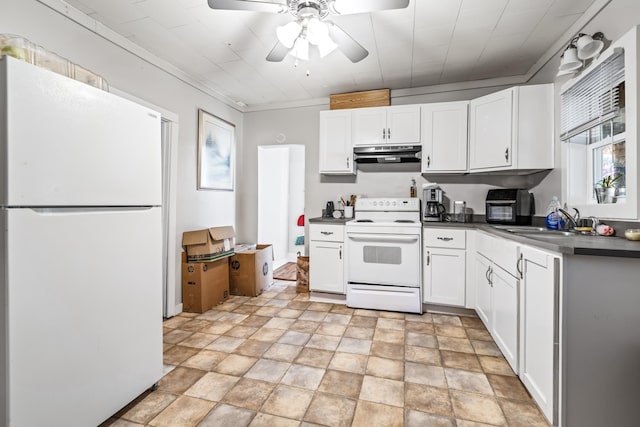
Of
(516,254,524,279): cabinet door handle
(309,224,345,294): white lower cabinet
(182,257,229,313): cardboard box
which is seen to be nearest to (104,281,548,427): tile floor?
(182,257,229,313): cardboard box

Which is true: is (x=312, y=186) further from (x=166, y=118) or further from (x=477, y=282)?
(x=477, y=282)

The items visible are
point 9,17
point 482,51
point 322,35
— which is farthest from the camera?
point 482,51

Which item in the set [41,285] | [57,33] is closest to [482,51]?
[57,33]

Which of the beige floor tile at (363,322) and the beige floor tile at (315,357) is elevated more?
the beige floor tile at (363,322)

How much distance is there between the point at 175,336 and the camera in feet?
8.11

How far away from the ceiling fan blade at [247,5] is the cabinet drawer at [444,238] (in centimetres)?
234

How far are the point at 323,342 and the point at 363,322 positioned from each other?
0.57 metres

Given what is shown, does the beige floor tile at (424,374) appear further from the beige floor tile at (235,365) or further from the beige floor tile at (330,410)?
the beige floor tile at (235,365)

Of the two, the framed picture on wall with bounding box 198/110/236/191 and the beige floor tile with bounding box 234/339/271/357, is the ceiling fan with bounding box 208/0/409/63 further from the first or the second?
the beige floor tile with bounding box 234/339/271/357

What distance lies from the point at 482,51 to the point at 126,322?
344 cm

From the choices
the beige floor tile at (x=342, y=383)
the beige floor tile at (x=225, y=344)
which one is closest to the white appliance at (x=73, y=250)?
the beige floor tile at (x=225, y=344)

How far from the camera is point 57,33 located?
6.36 feet

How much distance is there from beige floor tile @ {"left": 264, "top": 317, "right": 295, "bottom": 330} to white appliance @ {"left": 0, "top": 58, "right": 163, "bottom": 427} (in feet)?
3.60

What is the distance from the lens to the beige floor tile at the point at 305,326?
8.56 feet
